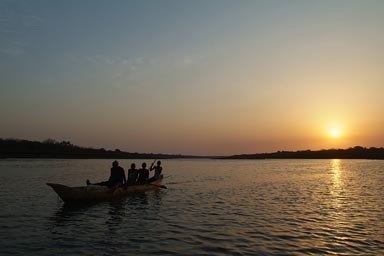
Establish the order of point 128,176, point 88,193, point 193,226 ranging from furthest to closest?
point 128,176, point 88,193, point 193,226

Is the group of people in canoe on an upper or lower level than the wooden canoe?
upper

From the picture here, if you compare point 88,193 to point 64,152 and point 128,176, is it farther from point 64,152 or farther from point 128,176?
point 64,152

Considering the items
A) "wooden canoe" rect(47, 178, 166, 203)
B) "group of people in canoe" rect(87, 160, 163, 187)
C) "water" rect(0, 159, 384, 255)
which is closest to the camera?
"water" rect(0, 159, 384, 255)

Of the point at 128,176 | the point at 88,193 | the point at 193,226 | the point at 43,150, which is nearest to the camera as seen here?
the point at 193,226

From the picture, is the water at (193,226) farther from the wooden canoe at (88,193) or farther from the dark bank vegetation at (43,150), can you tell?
the dark bank vegetation at (43,150)

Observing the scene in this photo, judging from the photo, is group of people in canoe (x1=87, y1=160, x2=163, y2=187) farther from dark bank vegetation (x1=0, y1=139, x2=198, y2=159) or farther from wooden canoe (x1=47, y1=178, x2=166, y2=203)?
dark bank vegetation (x1=0, y1=139, x2=198, y2=159)

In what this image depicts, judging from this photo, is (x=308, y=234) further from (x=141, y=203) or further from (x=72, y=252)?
(x=141, y=203)

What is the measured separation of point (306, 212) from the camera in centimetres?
1925

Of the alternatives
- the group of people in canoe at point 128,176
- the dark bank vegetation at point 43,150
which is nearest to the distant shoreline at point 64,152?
the dark bank vegetation at point 43,150

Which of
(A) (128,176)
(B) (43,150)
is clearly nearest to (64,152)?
(B) (43,150)

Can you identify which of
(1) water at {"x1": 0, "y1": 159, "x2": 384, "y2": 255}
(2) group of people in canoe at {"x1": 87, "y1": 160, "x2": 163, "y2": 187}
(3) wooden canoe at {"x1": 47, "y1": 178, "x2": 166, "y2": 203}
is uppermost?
(2) group of people in canoe at {"x1": 87, "y1": 160, "x2": 163, "y2": 187}

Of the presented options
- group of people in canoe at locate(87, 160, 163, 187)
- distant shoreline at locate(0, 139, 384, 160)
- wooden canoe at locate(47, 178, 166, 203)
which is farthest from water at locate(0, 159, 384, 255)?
distant shoreline at locate(0, 139, 384, 160)

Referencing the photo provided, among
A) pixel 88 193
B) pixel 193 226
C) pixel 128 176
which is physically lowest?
pixel 193 226

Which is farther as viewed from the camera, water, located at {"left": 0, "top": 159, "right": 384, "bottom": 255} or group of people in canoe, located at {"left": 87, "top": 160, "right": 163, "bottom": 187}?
group of people in canoe, located at {"left": 87, "top": 160, "right": 163, "bottom": 187}
